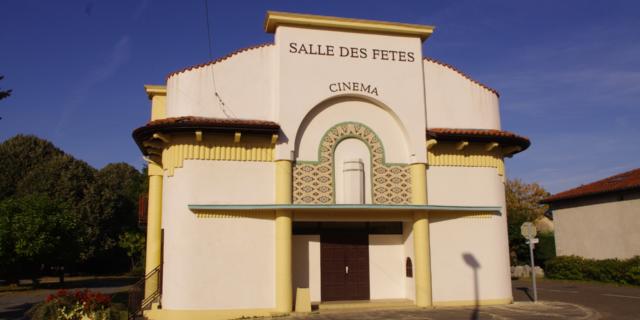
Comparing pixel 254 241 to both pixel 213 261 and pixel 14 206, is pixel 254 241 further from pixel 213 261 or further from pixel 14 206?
pixel 14 206

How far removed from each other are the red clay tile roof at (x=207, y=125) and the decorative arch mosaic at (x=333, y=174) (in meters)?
1.62

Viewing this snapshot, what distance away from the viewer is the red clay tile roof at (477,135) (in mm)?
16844

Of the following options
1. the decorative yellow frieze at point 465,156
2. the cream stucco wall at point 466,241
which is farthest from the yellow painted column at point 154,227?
the decorative yellow frieze at point 465,156

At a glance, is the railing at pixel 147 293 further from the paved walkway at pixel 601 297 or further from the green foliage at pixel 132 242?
the green foliage at pixel 132 242

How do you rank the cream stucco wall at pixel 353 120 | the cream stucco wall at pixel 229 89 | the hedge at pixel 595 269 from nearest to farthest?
the cream stucco wall at pixel 229 89, the cream stucco wall at pixel 353 120, the hedge at pixel 595 269

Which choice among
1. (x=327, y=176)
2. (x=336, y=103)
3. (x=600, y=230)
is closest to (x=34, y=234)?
(x=327, y=176)

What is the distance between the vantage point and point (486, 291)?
55.2 feet

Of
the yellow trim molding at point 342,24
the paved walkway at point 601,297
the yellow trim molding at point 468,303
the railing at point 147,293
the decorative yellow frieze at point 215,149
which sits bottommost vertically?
the paved walkway at point 601,297

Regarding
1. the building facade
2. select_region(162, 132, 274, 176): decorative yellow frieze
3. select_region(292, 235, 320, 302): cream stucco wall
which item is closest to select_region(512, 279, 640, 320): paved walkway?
the building facade

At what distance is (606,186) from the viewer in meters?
29.6

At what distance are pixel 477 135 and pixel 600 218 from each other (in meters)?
17.3

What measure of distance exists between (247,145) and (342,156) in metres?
3.05

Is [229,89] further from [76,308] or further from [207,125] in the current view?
[76,308]

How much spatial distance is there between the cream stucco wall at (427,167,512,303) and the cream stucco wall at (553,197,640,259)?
14.2 m
